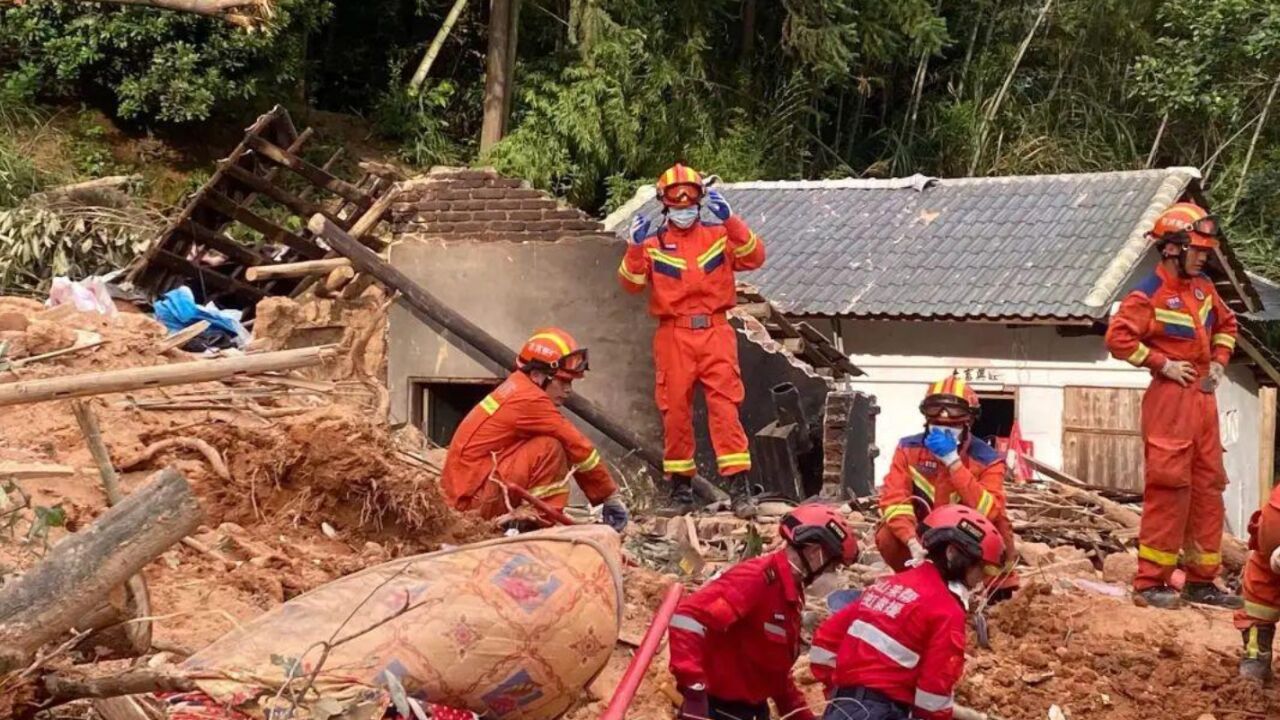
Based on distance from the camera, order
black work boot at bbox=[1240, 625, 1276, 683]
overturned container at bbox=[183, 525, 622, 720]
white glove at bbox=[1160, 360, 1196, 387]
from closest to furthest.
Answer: overturned container at bbox=[183, 525, 622, 720]
black work boot at bbox=[1240, 625, 1276, 683]
white glove at bbox=[1160, 360, 1196, 387]

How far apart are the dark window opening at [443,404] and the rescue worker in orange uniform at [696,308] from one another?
6.57ft

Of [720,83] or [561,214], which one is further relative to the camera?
[720,83]

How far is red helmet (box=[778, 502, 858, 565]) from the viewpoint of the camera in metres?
5.55

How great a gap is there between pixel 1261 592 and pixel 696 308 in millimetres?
4205

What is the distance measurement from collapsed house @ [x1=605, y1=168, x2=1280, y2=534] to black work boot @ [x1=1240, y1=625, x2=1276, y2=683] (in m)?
9.55

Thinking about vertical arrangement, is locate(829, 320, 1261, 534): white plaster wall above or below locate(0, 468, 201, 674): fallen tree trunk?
below

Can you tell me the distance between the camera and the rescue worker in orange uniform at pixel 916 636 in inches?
203

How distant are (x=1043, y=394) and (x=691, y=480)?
810 centimetres

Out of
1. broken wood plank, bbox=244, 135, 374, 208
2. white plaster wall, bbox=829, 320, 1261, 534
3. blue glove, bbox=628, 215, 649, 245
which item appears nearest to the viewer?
blue glove, bbox=628, 215, 649, 245

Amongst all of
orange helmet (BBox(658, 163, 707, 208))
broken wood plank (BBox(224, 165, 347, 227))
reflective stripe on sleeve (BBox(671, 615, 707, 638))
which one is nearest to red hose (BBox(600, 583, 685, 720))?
reflective stripe on sleeve (BBox(671, 615, 707, 638))

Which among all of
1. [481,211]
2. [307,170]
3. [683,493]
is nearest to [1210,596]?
[683,493]

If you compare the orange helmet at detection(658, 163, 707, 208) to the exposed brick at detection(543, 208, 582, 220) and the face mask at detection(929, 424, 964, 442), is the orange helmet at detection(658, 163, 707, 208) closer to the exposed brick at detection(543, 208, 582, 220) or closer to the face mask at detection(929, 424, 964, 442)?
the exposed brick at detection(543, 208, 582, 220)

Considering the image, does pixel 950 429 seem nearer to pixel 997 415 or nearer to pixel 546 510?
pixel 546 510

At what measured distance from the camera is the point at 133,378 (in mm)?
4605
